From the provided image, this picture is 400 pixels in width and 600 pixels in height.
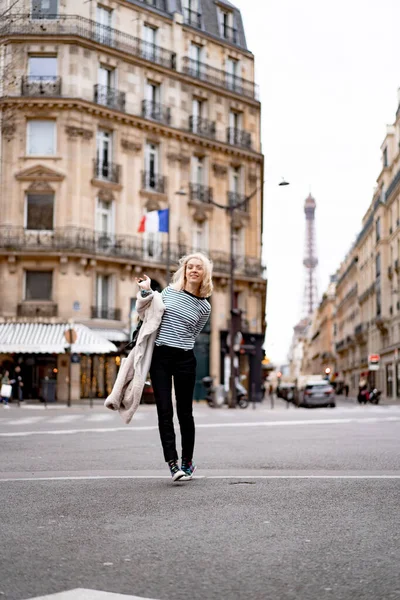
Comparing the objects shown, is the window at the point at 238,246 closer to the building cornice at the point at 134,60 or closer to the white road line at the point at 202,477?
the building cornice at the point at 134,60

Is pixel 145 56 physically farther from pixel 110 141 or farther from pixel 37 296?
pixel 37 296

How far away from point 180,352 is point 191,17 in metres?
44.5

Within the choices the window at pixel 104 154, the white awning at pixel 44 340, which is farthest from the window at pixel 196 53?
the white awning at pixel 44 340

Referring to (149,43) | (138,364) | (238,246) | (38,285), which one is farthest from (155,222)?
(138,364)

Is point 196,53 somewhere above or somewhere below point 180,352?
above

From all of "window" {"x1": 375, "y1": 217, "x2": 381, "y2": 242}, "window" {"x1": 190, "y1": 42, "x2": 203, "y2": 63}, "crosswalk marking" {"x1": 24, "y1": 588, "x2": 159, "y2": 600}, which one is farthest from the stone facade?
"crosswalk marking" {"x1": 24, "y1": 588, "x2": 159, "y2": 600}

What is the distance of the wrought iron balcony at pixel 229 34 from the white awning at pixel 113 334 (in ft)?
65.4

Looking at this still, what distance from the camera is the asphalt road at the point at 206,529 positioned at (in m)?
3.37

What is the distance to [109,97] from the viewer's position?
4309cm

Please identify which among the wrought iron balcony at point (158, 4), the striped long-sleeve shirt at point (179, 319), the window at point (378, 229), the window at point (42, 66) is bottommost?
the striped long-sleeve shirt at point (179, 319)

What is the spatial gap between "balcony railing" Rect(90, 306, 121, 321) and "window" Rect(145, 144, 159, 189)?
6.92 m

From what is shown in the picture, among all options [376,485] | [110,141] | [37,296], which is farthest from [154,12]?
[376,485]

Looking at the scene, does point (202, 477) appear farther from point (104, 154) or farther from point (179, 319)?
point (104, 154)

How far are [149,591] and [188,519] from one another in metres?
1.62
